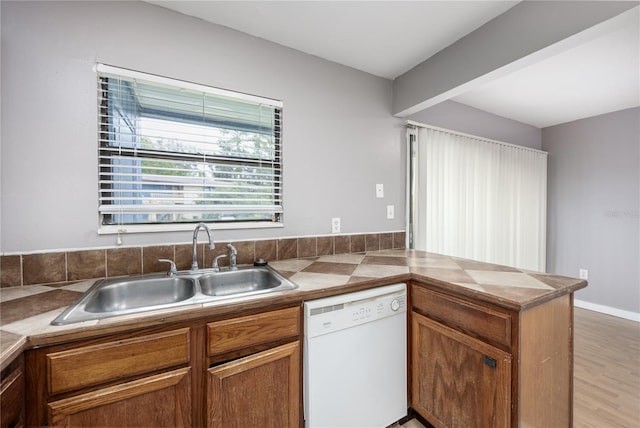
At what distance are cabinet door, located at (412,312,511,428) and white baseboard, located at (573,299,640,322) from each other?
3.32m

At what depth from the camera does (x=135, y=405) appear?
2.98 ft

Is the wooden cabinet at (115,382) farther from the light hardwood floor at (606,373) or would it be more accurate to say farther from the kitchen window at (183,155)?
the light hardwood floor at (606,373)

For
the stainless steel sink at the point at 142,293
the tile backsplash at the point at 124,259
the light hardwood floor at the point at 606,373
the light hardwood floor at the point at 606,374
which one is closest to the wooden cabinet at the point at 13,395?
the stainless steel sink at the point at 142,293

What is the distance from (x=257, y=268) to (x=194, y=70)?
124 centimetres

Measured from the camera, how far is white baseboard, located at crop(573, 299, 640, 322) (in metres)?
2.96

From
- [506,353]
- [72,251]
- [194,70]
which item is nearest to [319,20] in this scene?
[194,70]

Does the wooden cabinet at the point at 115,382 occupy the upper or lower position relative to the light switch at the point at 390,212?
lower

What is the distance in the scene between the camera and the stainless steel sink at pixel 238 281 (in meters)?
1.40

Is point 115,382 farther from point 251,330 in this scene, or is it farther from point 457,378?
point 457,378

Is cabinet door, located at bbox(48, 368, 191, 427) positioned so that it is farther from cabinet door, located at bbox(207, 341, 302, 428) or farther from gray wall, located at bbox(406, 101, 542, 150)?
gray wall, located at bbox(406, 101, 542, 150)

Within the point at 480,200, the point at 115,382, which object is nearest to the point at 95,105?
the point at 115,382

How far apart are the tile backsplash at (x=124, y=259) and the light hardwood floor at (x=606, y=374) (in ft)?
4.18

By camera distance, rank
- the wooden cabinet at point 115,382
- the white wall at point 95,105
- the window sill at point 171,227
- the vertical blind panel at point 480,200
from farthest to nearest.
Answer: the vertical blind panel at point 480,200 < the window sill at point 171,227 < the white wall at point 95,105 < the wooden cabinet at point 115,382

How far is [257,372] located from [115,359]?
51 centimetres
